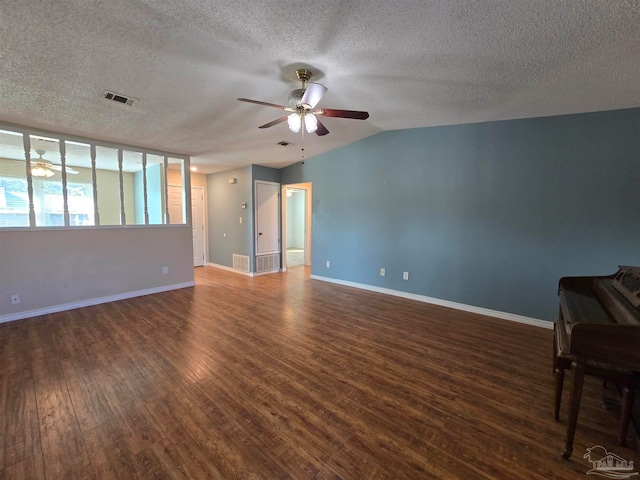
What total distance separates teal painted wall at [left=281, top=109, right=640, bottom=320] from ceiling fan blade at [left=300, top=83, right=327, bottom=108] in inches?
105

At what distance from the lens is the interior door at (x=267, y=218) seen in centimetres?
630

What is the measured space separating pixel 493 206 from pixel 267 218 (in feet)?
15.1

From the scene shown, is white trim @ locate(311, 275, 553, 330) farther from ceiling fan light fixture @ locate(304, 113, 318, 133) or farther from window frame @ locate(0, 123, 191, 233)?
window frame @ locate(0, 123, 191, 233)

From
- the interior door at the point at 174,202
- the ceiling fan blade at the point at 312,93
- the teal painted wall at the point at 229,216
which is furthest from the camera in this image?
the interior door at the point at 174,202

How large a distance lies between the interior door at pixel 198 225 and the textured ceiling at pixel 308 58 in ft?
11.5

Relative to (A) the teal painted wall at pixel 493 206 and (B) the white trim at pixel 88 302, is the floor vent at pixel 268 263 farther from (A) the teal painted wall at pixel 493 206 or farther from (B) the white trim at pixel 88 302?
(A) the teal painted wall at pixel 493 206

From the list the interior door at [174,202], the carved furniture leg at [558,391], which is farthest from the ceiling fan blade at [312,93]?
the interior door at [174,202]

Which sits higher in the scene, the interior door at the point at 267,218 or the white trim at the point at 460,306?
the interior door at the point at 267,218

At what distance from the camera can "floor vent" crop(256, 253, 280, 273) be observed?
6.42m

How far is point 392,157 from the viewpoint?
4746mm

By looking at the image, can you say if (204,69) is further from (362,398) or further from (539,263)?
(539,263)

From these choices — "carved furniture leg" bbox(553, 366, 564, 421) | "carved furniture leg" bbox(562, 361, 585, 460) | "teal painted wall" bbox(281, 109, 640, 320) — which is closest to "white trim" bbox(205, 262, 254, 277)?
"teal painted wall" bbox(281, 109, 640, 320)

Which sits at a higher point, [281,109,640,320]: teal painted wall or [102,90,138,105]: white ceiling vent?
[102,90,138,105]: white ceiling vent

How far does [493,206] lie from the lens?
3828 millimetres
